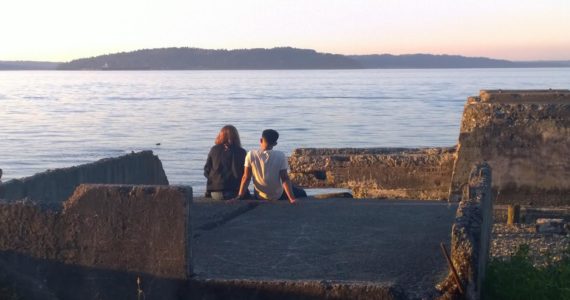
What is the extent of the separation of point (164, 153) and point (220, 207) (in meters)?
24.0

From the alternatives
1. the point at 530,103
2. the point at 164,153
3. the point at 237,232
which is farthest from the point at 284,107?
the point at 237,232

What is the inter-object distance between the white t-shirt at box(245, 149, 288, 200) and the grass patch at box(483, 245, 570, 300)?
3.63 metres

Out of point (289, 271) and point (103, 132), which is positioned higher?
point (289, 271)

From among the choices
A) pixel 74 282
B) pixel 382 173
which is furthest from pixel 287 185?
pixel 382 173

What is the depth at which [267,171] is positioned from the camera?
11.1 metres

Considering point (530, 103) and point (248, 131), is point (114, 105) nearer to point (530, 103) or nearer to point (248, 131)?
point (248, 131)

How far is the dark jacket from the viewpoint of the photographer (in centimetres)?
1171

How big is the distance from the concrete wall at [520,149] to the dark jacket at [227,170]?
2.80 metres

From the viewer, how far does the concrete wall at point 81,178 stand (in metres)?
8.16

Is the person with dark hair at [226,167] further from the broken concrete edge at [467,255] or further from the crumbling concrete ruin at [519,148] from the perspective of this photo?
the broken concrete edge at [467,255]

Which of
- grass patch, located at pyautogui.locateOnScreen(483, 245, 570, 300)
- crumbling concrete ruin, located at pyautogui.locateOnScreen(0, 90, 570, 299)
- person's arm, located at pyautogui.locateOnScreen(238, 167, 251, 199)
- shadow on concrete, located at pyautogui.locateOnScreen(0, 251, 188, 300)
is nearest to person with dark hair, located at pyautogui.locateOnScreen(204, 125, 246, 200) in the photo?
person's arm, located at pyautogui.locateOnScreen(238, 167, 251, 199)

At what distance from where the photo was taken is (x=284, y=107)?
60.8 meters

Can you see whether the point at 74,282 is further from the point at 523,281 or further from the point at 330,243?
the point at 523,281

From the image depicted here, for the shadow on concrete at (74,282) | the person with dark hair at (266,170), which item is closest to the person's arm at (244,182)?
the person with dark hair at (266,170)
